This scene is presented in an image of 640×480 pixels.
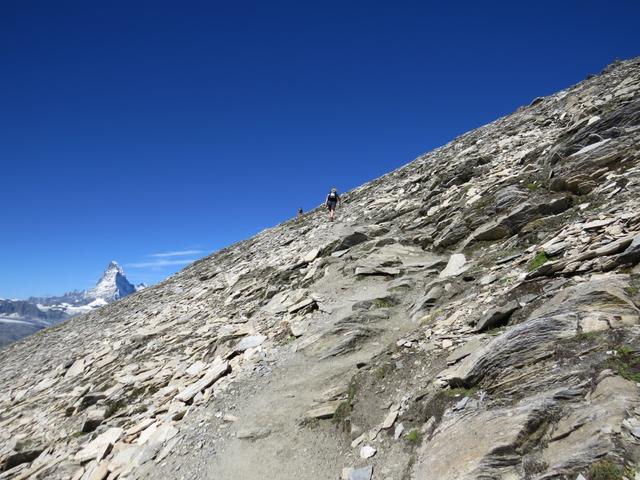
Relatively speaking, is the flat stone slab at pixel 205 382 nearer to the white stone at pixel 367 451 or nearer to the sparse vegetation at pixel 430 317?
the white stone at pixel 367 451

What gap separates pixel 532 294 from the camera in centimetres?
1056

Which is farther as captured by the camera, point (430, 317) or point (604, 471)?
point (430, 317)

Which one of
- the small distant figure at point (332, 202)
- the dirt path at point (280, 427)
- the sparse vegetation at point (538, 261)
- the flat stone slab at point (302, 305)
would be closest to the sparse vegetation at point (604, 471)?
the dirt path at point (280, 427)

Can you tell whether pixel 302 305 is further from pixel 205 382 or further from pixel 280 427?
pixel 280 427

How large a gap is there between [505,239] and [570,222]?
9.86ft

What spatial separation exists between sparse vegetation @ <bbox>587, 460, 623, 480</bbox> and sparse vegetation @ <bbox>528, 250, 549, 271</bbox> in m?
7.16

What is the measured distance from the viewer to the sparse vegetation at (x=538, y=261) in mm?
11733

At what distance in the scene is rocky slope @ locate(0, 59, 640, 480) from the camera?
281 inches

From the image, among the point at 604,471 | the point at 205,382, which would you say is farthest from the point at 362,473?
the point at 205,382

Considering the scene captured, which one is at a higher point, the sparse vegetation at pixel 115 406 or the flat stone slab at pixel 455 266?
the flat stone slab at pixel 455 266

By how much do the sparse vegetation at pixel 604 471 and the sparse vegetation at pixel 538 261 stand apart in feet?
23.5

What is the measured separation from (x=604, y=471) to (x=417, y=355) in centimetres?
601

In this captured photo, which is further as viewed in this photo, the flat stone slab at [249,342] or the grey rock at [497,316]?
the flat stone slab at [249,342]

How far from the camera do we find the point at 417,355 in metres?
11.2
